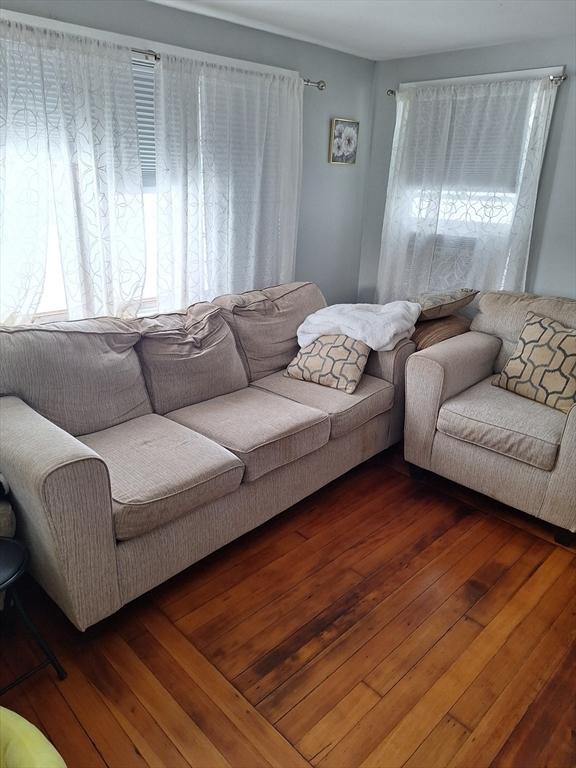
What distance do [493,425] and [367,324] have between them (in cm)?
84

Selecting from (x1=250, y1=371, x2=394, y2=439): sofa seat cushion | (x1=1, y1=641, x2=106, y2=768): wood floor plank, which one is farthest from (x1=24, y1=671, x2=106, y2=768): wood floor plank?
(x1=250, y1=371, x2=394, y2=439): sofa seat cushion

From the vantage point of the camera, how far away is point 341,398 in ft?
8.67

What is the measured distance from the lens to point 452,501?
2.70 meters

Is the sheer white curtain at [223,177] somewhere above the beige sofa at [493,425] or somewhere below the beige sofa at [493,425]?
above

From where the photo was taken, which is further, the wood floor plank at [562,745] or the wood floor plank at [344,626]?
the wood floor plank at [344,626]

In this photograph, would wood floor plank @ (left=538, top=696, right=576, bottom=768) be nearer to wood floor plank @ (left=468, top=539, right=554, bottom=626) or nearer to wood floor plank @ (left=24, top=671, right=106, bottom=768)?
wood floor plank @ (left=468, top=539, right=554, bottom=626)

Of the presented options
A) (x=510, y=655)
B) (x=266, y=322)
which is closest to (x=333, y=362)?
(x=266, y=322)

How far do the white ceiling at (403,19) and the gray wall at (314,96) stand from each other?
0.28ft

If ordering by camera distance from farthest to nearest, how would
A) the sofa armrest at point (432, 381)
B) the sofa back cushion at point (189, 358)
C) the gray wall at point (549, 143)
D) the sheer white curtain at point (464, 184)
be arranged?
1. the sheer white curtain at point (464, 184)
2. the gray wall at point (549, 143)
3. the sofa armrest at point (432, 381)
4. the sofa back cushion at point (189, 358)

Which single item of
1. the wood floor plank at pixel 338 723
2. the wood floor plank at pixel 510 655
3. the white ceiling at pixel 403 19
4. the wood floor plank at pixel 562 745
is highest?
the white ceiling at pixel 403 19

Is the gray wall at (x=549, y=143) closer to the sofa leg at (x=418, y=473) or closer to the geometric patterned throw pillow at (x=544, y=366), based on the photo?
the geometric patterned throw pillow at (x=544, y=366)

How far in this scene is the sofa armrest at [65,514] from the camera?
156 cm

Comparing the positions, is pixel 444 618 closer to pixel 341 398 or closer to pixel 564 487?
pixel 564 487

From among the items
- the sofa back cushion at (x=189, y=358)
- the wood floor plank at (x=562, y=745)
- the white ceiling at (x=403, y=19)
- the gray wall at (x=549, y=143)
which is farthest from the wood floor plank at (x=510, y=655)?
the white ceiling at (x=403, y=19)
